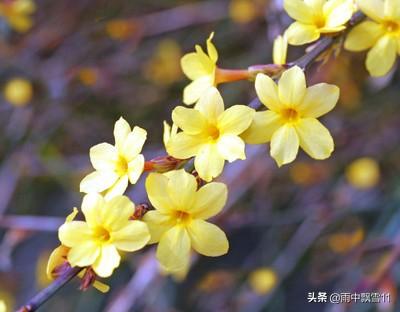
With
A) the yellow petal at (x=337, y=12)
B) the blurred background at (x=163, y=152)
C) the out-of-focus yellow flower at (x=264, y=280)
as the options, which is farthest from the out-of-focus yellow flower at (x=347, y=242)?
the yellow petal at (x=337, y=12)

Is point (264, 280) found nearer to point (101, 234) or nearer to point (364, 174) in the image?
point (364, 174)

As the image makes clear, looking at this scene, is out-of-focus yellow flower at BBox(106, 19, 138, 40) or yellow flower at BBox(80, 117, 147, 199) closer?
yellow flower at BBox(80, 117, 147, 199)

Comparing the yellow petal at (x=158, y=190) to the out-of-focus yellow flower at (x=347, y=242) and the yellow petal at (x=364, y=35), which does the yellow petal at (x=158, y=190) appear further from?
the out-of-focus yellow flower at (x=347, y=242)

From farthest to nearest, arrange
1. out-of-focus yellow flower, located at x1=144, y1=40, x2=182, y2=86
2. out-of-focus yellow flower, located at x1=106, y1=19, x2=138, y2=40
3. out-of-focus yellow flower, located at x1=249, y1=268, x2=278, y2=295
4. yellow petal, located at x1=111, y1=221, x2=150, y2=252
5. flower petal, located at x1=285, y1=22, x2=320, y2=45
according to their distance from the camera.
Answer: out-of-focus yellow flower, located at x1=144, y1=40, x2=182, y2=86
out-of-focus yellow flower, located at x1=106, y1=19, x2=138, y2=40
out-of-focus yellow flower, located at x1=249, y1=268, x2=278, y2=295
flower petal, located at x1=285, y1=22, x2=320, y2=45
yellow petal, located at x1=111, y1=221, x2=150, y2=252

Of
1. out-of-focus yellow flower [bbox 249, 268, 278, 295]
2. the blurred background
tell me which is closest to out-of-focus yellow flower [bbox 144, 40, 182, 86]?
the blurred background

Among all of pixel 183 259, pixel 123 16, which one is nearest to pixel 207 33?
pixel 123 16

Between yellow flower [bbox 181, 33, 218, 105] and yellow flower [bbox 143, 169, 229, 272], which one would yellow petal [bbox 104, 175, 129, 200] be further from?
yellow flower [bbox 181, 33, 218, 105]
